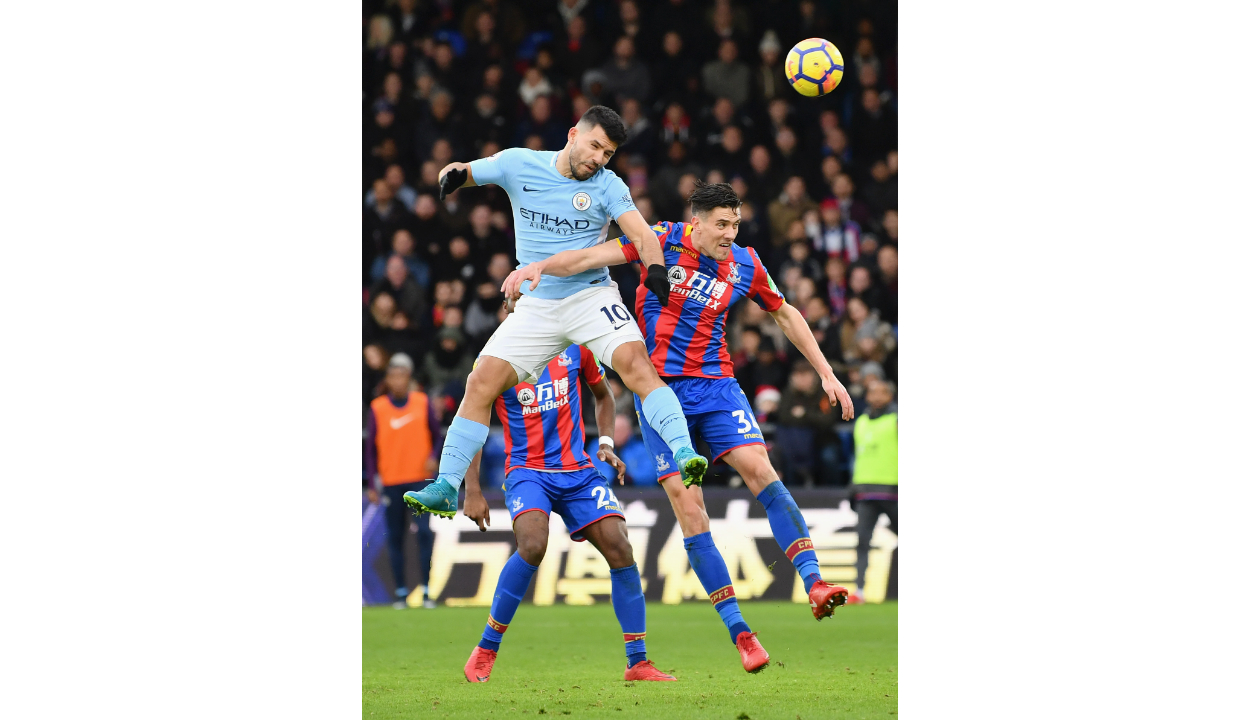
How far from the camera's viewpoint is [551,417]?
623 cm

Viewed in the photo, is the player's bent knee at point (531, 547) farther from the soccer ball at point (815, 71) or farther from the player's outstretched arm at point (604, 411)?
the soccer ball at point (815, 71)

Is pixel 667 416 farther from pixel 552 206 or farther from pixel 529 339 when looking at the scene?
pixel 552 206

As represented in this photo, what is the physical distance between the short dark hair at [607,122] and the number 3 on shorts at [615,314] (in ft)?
2.45

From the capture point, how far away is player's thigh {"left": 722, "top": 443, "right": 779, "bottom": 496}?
5828mm

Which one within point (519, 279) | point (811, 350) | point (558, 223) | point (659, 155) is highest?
point (659, 155)

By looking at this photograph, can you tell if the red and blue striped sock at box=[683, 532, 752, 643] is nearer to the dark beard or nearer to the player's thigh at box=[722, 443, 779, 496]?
the player's thigh at box=[722, 443, 779, 496]

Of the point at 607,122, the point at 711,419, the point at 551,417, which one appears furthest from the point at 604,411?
the point at 607,122

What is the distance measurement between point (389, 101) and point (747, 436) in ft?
15.0

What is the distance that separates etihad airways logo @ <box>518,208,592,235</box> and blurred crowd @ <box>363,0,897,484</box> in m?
3.22

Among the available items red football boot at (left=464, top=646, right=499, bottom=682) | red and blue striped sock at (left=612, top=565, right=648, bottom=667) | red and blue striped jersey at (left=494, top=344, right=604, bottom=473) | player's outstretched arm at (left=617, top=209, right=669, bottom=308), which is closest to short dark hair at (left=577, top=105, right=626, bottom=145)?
player's outstretched arm at (left=617, top=209, right=669, bottom=308)

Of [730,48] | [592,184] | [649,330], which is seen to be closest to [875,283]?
[730,48]

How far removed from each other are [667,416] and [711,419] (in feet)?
2.09

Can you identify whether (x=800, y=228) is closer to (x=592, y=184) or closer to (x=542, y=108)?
(x=542, y=108)

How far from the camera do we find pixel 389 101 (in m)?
9.07
